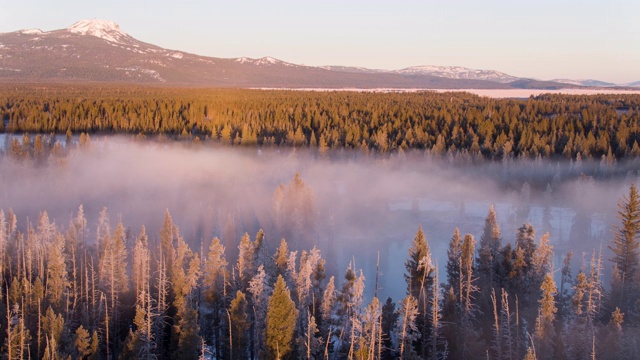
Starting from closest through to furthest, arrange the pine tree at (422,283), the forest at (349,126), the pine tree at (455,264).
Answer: the pine tree at (422,283)
the pine tree at (455,264)
the forest at (349,126)

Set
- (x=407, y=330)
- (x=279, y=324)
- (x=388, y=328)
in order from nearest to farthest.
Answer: (x=279, y=324)
(x=407, y=330)
(x=388, y=328)

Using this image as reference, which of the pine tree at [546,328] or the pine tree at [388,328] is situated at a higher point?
the pine tree at [546,328]

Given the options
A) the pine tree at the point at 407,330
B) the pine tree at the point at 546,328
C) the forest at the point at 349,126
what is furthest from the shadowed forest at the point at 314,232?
the forest at the point at 349,126

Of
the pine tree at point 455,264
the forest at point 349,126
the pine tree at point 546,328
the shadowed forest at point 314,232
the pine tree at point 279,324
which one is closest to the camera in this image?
the pine tree at point 279,324

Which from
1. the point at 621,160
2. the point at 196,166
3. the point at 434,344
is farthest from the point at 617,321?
the point at 196,166

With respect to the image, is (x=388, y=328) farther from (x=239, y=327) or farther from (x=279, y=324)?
(x=239, y=327)

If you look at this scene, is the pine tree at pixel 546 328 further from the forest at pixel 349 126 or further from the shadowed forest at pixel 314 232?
the forest at pixel 349 126

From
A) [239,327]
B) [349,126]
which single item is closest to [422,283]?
[239,327]

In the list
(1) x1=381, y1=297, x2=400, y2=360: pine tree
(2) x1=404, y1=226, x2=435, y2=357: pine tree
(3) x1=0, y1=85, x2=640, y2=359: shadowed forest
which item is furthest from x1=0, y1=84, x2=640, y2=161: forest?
(1) x1=381, y1=297, x2=400, y2=360: pine tree
